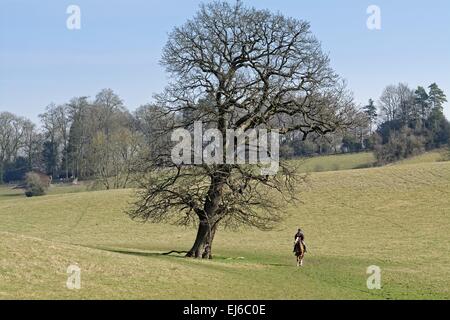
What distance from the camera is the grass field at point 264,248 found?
2116cm

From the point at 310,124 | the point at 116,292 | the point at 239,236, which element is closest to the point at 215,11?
the point at 310,124

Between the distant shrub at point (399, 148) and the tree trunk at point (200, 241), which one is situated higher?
the distant shrub at point (399, 148)

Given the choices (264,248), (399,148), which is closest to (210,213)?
(264,248)

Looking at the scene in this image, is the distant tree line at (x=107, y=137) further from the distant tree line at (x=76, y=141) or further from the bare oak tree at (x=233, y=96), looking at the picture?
the bare oak tree at (x=233, y=96)

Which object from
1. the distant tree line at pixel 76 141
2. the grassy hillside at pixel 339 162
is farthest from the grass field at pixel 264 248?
the grassy hillside at pixel 339 162

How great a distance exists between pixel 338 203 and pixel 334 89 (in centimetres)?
3055

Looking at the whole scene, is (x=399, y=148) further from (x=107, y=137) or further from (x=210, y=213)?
(x=210, y=213)

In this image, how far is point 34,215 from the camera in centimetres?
6438

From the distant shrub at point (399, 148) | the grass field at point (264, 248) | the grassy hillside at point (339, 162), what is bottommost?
the grass field at point (264, 248)

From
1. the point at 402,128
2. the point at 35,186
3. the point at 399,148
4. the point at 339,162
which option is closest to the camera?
the point at 35,186

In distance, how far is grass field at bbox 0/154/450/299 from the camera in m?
21.2

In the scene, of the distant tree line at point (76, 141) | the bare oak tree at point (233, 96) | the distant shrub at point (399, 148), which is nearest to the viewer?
the bare oak tree at point (233, 96)

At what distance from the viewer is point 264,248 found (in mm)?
45344
